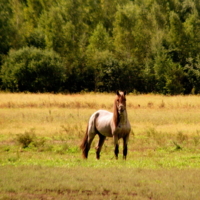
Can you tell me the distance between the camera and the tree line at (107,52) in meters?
57.5

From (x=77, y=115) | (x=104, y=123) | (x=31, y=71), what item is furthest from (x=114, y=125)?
(x=31, y=71)

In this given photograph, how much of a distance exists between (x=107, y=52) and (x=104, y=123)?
48.8 meters

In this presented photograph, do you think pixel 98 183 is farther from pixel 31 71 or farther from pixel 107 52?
pixel 107 52

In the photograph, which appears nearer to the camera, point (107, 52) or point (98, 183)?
point (98, 183)

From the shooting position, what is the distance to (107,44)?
226 ft

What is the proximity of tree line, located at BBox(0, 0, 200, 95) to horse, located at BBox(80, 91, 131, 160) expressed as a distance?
40.8 metres

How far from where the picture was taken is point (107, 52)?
6369 centimetres

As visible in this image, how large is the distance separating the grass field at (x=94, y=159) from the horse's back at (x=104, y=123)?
792 millimetres

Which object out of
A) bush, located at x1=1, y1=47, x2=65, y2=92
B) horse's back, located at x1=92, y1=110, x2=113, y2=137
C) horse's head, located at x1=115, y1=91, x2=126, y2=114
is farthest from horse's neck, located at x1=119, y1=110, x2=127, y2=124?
bush, located at x1=1, y1=47, x2=65, y2=92

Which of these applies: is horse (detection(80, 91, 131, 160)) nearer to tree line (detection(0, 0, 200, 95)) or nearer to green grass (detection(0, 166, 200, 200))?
green grass (detection(0, 166, 200, 200))

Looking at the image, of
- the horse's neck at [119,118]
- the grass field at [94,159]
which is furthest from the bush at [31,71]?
the horse's neck at [119,118]

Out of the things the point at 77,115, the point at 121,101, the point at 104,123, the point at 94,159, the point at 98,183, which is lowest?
the point at 77,115

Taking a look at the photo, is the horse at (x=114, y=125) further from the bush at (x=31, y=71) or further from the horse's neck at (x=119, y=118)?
the bush at (x=31, y=71)

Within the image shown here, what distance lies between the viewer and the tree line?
189 ft
